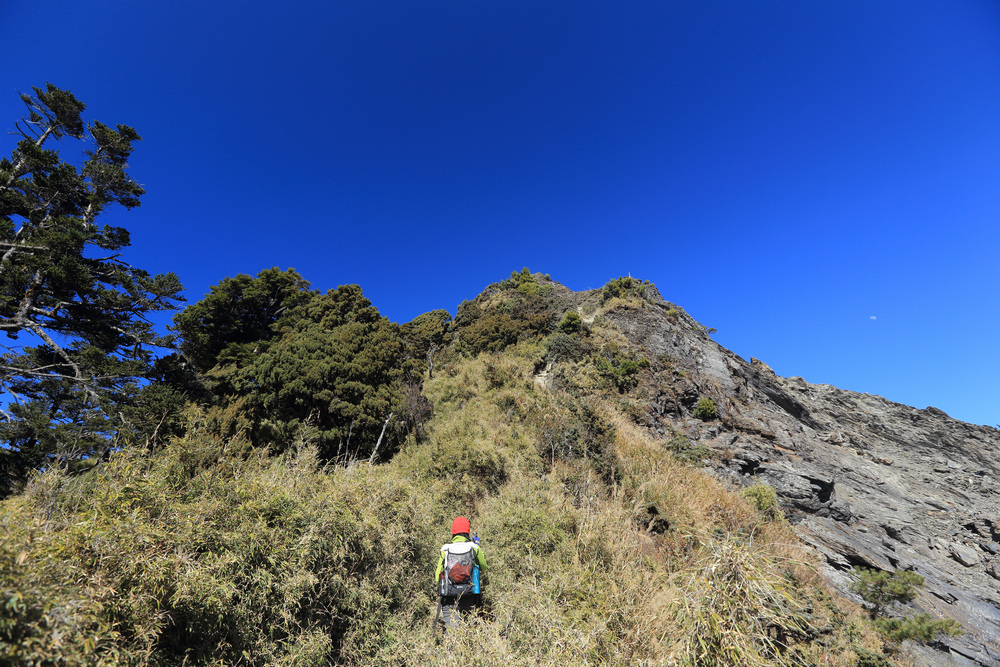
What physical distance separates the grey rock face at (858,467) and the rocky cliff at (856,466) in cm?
5

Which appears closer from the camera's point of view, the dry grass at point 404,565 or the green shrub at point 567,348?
the dry grass at point 404,565

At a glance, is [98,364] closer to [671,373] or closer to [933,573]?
[671,373]

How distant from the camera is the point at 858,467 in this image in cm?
1419

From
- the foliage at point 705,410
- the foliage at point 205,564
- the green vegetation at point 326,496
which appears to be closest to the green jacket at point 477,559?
the green vegetation at point 326,496

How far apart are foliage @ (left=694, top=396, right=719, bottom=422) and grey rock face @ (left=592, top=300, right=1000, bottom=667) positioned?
1.07 ft

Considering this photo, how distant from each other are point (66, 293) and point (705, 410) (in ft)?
73.9

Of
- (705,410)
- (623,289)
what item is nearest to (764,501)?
(705,410)

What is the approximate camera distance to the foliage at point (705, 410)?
12.7 metres

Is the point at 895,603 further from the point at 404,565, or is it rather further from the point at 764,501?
the point at 404,565

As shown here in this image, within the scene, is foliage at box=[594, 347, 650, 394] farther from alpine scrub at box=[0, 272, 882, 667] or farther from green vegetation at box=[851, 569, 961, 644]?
green vegetation at box=[851, 569, 961, 644]

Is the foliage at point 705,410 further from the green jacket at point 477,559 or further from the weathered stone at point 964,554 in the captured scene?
the green jacket at point 477,559

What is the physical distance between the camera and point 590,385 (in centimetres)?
1334

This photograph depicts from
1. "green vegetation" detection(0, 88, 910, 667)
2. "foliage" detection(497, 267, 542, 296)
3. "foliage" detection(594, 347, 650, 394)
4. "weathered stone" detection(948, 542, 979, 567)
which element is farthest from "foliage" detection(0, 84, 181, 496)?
"weathered stone" detection(948, 542, 979, 567)

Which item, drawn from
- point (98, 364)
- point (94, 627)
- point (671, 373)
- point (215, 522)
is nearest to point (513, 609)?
point (215, 522)
